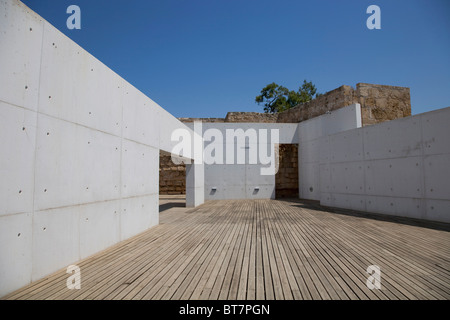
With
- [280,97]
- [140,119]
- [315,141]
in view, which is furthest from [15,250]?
[280,97]

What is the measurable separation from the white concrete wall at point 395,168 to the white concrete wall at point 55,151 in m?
7.05

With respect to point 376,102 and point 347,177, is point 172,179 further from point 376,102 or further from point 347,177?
point 376,102

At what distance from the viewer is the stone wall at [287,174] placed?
46.6ft

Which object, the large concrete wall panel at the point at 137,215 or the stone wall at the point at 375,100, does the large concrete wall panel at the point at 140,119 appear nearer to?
the large concrete wall panel at the point at 137,215

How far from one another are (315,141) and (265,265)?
10.4 meters

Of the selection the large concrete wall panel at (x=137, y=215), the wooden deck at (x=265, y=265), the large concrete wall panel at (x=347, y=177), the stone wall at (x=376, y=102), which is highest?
the stone wall at (x=376, y=102)

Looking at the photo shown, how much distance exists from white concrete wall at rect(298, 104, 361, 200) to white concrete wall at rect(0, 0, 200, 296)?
8.37 meters

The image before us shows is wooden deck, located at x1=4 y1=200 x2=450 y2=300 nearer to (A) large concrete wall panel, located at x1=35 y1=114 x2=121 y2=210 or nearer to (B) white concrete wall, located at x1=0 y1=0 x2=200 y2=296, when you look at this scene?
(B) white concrete wall, located at x1=0 y1=0 x2=200 y2=296

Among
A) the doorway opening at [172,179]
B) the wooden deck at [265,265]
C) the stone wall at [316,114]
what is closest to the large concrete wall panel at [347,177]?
the wooden deck at [265,265]

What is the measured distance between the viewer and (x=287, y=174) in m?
14.3

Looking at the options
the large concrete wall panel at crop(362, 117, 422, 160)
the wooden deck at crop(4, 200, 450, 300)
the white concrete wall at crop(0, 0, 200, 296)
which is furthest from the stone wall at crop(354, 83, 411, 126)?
the white concrete wall at crop(0, 0, 200, 296)

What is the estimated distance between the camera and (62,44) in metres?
3.11

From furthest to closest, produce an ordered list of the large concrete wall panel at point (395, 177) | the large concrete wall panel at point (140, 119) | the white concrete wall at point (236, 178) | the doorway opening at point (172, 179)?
the doorway opening at point (172, 179), the white concrete wall at point (236, 178), the large concrete wall panel at point (395, 177), the large concrete wall panel at point (140, 119)

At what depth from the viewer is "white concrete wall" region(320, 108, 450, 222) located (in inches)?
237
